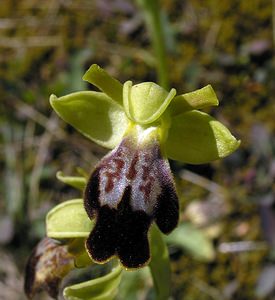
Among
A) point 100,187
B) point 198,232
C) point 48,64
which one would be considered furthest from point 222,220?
point 100,187

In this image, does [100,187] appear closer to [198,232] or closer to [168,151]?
[168,151]

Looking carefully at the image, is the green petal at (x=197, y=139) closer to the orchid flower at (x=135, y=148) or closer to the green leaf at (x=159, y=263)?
the orchid flower at (x=135, y=148)

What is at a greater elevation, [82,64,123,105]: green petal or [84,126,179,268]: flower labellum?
[82,64,123,105]: green petal

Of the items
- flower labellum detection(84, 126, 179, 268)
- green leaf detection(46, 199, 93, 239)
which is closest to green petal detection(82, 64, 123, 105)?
flower labellum detection(84, 126, 179, 268)

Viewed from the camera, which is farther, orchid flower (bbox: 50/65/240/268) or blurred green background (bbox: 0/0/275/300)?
blurred green background (bbox: 0/0/275/300)

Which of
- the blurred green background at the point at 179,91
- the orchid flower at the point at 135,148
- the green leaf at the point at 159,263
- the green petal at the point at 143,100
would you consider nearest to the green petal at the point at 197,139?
the orchid flower at the point at 135,148

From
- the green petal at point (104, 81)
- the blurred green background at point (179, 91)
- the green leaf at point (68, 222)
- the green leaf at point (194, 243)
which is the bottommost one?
the green leaf at point (194, 243)

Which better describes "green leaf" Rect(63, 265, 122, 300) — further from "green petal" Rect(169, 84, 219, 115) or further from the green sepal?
"green petal" Rect(169, 84, 219, 115)
